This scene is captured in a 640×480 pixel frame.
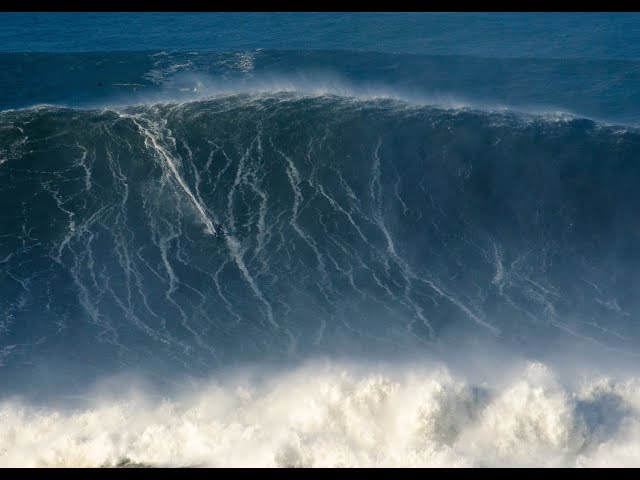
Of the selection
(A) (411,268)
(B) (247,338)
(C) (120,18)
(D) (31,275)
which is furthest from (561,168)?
(C) (120,18)

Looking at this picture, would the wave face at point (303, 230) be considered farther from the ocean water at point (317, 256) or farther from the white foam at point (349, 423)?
the white foam at point (349, 423)

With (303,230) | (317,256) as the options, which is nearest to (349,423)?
(317,256)

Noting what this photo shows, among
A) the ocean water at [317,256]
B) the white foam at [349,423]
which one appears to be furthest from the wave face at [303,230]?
the white foam at [349,423]

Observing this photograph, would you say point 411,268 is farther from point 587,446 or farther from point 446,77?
point 446,77

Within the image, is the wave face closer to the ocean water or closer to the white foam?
the ocean water

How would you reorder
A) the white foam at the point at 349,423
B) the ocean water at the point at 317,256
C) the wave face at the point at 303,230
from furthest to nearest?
the wave face at the point at 303,230 < the ocean water at the point at 317,256 < the white foam at the point at 349,423

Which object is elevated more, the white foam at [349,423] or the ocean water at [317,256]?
the ocean water at [317,256]

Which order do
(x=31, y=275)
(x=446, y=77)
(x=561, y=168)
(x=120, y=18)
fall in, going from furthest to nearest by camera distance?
(x=120, y=18), (x=446, y=77), (x=561, y=168), (x=31, y=275)
